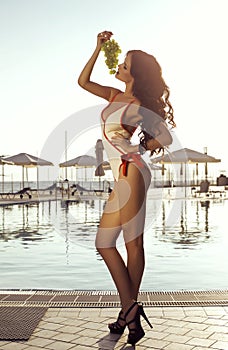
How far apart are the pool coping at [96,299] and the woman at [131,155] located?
2.53ft

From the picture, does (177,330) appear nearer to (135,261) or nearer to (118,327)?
(118,327)

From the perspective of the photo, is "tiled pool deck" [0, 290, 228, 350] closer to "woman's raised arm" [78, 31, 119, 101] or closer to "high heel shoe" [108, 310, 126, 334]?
"high heel shoe" [108, 310, 126, 334]

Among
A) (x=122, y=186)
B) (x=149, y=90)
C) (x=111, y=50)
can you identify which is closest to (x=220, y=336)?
(x=122, y=186)

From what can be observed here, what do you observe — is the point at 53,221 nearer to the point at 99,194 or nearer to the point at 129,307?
the point at 129,307

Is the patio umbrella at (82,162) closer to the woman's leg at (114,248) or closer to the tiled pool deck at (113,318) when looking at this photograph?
the tiled pool deck at (113,318)

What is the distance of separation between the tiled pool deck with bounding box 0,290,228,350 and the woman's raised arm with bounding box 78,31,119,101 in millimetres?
1459

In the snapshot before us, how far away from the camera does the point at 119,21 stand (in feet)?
26.3

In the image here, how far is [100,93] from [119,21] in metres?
5.19

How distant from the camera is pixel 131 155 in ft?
9.82

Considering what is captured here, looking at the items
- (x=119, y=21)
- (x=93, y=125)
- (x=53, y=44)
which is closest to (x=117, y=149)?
(x=93, y=125)

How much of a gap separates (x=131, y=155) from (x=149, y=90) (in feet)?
1.35

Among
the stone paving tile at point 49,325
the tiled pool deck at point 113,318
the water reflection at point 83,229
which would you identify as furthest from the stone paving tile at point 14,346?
the water reflection at point 83,229

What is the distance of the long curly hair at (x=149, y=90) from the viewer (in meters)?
3.05

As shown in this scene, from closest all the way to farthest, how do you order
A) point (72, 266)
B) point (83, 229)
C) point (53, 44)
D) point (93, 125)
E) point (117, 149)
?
point (117, 149) → point (93, 125) → point (72, 266) → point (53, 44) → point (83, 229)
